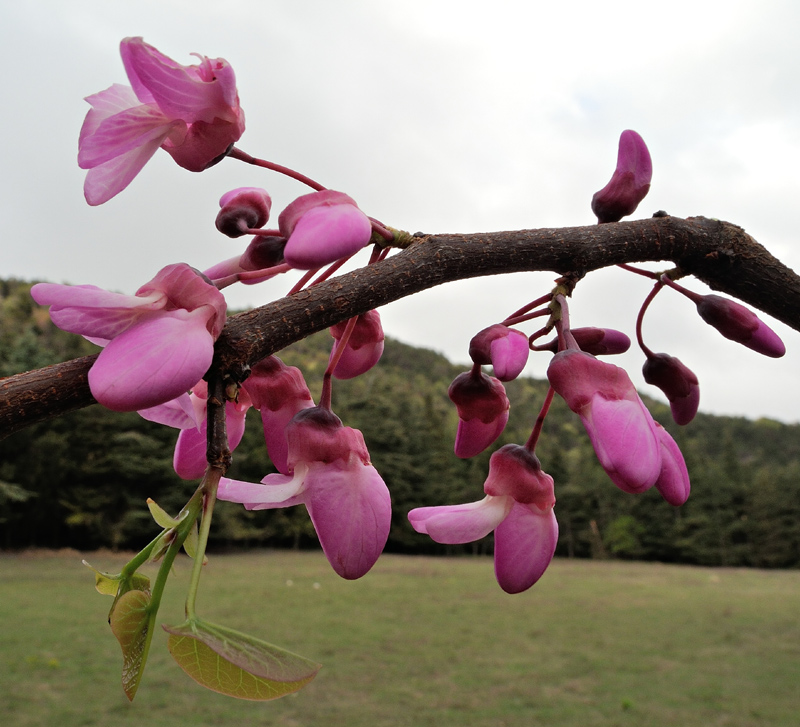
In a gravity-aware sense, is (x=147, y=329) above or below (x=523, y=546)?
above

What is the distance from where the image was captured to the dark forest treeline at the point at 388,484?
21938mm

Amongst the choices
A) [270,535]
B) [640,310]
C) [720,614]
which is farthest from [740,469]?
[640,310]

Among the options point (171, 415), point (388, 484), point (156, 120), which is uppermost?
point (156, 120)

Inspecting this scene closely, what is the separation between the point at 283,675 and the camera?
0.36 m

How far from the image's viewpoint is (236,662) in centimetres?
37

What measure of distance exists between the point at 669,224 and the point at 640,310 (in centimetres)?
14

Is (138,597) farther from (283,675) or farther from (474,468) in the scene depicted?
(474,468)

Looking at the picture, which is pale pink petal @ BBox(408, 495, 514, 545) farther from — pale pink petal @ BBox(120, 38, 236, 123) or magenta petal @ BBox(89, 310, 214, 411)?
pale pink petal @ BBox(120, 38, 236, 123)

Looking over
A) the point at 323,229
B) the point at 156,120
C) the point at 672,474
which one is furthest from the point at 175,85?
the point at 672,474

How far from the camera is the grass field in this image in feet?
25.1

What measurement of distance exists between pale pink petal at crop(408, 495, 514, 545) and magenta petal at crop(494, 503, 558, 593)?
0.04 feet

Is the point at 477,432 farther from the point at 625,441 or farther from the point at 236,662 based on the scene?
the point at 236,662

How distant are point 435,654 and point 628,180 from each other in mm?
10797

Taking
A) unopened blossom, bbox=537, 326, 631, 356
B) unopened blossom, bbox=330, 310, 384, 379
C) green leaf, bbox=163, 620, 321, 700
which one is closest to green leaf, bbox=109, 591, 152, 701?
green leaf, bbox=163, 620, 321, 700
